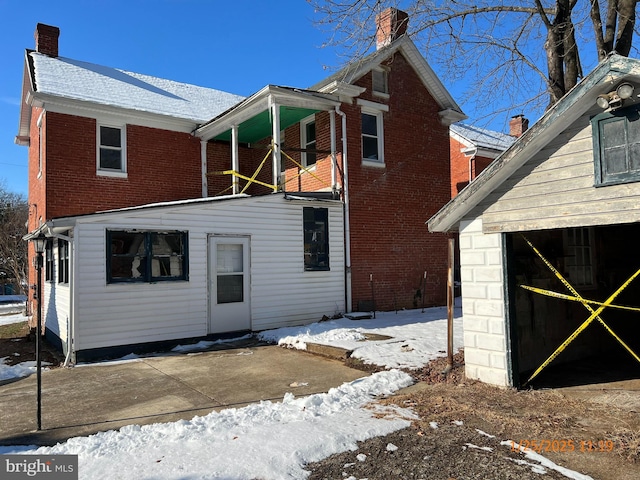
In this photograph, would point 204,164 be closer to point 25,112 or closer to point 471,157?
point 25,112

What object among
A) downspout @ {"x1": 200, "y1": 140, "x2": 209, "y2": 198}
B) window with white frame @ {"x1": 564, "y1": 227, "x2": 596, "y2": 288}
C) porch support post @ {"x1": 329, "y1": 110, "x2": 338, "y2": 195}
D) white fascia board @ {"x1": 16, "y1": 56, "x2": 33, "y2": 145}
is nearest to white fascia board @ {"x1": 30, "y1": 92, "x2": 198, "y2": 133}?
downspout @ {"x1": 200, "y1": 140, "x2": 209, "y2": 198}

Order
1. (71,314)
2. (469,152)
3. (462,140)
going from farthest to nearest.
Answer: (462,140), (469,152), (71,314)

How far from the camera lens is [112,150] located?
13422mm

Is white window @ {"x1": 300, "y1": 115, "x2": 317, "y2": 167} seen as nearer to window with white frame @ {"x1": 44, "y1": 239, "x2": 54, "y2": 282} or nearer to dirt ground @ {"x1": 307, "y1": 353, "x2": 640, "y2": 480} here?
window with white frame @ {"x1": 44, "y1": 239, "x2": 54, "y2": 282}

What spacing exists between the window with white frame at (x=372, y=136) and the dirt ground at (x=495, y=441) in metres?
9.14

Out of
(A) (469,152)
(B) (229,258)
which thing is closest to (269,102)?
(B) (229,258)

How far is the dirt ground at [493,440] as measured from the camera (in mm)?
3994

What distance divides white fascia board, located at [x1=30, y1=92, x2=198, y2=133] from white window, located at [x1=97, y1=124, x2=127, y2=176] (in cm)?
37

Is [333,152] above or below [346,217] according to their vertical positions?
above

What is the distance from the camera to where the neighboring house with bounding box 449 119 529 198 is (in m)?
21.6

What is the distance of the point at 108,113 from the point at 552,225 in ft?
39.4

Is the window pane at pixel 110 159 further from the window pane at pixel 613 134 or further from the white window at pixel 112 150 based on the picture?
the window pane at pixel 613 134

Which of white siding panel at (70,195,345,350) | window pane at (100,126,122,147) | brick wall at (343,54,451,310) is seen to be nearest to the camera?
white siding panel at (70,195,345,350)

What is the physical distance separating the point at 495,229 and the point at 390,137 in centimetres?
860
